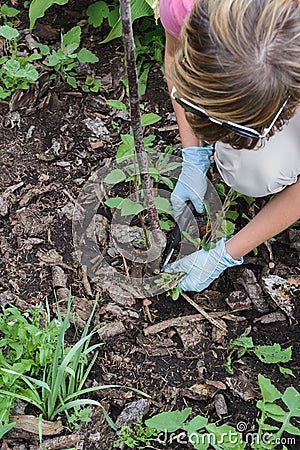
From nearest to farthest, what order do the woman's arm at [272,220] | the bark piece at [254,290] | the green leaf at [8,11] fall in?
the woman's arm at [272,220]
the bark piece at [254,290]
the green leaf at [8,11]

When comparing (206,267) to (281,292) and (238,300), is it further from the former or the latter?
(281,292)

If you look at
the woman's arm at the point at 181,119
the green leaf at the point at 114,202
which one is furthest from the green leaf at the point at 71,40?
the green leaf at the point at 114,202

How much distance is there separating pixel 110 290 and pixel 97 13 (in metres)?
1.20

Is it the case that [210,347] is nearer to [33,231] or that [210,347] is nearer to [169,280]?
[169,280]

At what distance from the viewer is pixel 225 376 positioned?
1.77 meters

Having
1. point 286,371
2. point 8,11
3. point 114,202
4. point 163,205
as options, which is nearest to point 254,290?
point 286,371

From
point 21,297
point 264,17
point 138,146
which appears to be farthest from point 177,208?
point 264,17

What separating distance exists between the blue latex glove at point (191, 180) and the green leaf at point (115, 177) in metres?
0.18

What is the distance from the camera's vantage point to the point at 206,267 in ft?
6.35

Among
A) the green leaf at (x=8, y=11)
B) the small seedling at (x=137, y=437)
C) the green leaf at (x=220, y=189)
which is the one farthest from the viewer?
the green leaf at (x=8, y=11)

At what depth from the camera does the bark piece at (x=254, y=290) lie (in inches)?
76.4

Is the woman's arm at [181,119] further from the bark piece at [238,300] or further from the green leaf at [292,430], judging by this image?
the green leaf at [292,430]

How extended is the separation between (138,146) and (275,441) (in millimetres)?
859

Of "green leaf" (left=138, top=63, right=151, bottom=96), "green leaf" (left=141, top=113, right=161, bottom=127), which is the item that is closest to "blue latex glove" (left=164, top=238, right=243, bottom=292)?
"green leaf" (left=141, top=113, right=161, bottom=127)
